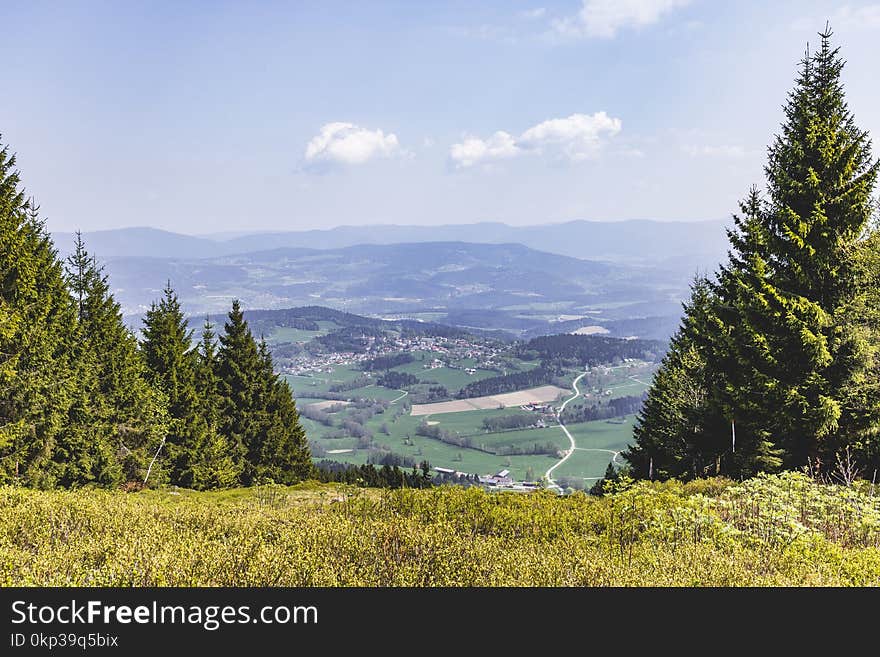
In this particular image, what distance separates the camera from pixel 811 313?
45.7ft

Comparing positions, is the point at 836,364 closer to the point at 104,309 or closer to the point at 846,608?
the point at 846,608

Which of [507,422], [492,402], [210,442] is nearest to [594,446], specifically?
[507,422]

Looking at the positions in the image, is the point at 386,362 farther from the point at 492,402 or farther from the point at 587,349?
the point at 587,349

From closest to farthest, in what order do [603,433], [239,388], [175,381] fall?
[175,381] → [239,388] → [603,433]

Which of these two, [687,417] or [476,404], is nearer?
[687,417]

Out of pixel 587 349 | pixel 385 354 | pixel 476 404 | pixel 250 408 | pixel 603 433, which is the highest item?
pixel 250 408

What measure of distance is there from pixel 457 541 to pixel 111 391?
858 inches

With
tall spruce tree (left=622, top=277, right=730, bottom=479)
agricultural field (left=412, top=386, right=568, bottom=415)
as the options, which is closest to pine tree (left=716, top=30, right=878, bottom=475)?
tall spruce tree (left=622, top=277, right=730, bottom=479)

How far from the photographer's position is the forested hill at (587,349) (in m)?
178

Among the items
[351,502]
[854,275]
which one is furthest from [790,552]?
[854,275]

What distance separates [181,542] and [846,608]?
6286 mm

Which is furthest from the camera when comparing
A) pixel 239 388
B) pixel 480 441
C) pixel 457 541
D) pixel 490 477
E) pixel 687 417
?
pixel 480 441

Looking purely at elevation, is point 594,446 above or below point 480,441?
above

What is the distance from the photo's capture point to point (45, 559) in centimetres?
528
